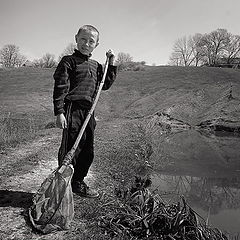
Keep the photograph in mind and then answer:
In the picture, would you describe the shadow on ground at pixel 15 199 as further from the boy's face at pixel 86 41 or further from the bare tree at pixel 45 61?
the bare tree at pixel 45 61

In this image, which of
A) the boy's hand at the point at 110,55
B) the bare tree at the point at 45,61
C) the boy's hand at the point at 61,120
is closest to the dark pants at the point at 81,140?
the boy's hand at the point at 61,120

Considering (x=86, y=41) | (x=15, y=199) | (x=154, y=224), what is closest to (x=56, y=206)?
(x=15, y=199)

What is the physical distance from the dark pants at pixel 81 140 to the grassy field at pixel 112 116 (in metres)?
0.46

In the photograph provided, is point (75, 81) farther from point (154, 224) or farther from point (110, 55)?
point (154, 224)

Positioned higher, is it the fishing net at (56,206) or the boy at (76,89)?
the boy at (76,89)

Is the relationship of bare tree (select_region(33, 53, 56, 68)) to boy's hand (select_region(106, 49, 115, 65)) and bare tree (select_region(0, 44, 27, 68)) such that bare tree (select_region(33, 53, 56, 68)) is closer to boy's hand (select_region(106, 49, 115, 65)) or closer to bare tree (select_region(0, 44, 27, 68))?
bare tree (select_region(0, 44, 27, 68))

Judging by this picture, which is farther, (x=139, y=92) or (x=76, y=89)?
(x=139, y=92)

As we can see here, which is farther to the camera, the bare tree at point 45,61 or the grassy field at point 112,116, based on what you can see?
the bare tree at point 45,61

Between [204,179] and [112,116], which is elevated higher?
[112,116]

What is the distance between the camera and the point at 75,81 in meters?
3.42

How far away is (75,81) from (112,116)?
59.5ft

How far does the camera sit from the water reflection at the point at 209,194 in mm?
4945

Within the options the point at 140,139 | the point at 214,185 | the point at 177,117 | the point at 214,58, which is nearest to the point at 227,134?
the point at 177,117

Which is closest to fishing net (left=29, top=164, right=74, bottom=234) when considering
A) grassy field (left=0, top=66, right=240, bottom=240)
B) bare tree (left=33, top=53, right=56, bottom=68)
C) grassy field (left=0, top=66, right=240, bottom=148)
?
grassy field (left=0, top=66, right=240, bottom=240)
